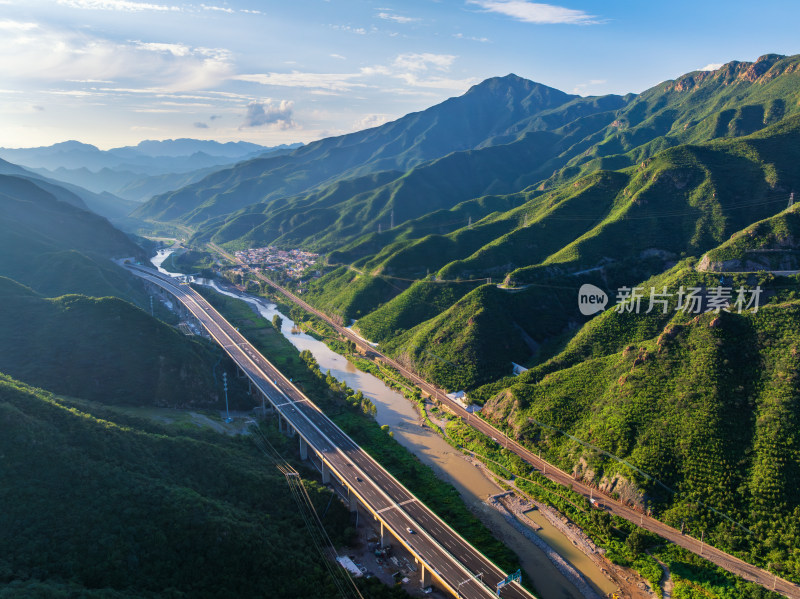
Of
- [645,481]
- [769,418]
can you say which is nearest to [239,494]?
[645,481]

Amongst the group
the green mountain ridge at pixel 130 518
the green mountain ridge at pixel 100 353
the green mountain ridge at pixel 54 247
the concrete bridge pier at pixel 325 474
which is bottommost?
the concrete bridge pier at pixel 325 474

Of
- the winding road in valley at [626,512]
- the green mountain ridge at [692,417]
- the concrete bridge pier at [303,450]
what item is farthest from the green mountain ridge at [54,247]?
the green mountain ridge at [692,417]

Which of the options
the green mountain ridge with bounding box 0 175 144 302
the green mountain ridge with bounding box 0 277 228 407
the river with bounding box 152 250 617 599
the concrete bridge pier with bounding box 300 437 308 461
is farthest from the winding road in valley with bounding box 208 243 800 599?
the green mountain ridge with bounding box 0 175 144 302

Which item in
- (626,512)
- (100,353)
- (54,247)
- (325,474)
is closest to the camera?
(626,512)

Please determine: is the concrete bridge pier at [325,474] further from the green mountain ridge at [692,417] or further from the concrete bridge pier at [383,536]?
the green mountain ridge at [692,417]

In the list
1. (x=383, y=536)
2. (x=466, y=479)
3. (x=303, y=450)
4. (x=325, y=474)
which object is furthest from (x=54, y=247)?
A: (x=383, y=536)

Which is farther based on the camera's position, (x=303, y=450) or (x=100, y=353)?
(x=100, y=353)

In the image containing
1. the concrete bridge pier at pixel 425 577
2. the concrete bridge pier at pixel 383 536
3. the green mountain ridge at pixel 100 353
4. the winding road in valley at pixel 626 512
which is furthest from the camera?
the green mountain ridge at pixel 100 353

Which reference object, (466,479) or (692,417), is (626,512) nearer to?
(692,417)

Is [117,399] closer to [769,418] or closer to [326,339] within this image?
[326,339]
